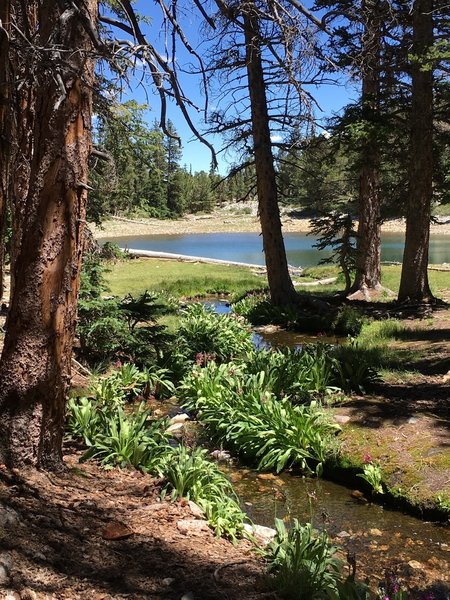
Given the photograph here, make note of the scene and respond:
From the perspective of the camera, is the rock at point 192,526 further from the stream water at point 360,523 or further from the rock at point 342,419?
the rock at point 342,419

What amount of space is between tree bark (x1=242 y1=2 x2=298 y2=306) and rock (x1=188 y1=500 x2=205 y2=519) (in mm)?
10053

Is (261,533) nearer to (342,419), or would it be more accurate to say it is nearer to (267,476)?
(267,476)

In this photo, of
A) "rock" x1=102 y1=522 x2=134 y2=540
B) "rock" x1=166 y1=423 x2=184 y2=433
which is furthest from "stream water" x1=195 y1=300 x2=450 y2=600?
"rock" x1=102 y1=522 x2=134 y2=540

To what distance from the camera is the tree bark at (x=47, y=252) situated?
3.62 meters

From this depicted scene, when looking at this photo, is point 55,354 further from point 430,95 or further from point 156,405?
point 430,95

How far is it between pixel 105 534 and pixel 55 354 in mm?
1203

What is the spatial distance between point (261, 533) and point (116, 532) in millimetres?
1189

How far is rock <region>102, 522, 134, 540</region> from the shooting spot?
3260mm

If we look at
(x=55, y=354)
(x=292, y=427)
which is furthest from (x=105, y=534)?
(x=292, y=427)

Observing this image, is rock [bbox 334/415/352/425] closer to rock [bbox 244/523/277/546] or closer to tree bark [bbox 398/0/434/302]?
rock [bbox 244/523/277/546]

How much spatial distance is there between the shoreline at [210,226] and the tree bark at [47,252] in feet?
180

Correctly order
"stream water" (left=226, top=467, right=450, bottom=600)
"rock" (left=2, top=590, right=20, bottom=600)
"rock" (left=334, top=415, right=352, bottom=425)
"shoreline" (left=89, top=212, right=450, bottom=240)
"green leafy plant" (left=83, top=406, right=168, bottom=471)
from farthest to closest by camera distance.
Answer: "shoreline" (left=89, top=212, right=450, bottom=240), "rock" (left=334, top=415, right=352, bottom=425), "green leafy plant" (left=83, top=406, right=168, bottom=471), "stream water" (left=226, top=467, right=450, bottom=600), "rock" (left=2, top=590, right=20, bottom=600)

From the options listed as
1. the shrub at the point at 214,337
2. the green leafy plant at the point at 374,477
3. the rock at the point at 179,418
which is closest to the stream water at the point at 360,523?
the green leafy plant at the point at 374,477

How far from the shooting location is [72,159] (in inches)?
143
